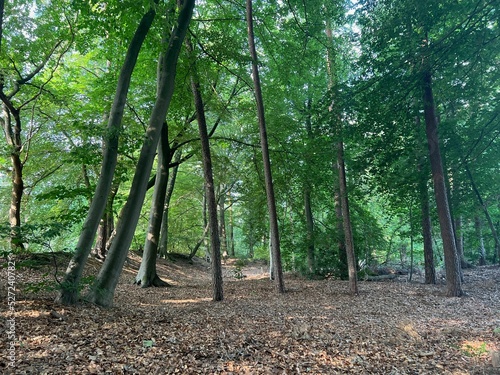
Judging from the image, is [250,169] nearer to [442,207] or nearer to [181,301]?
[181,301]

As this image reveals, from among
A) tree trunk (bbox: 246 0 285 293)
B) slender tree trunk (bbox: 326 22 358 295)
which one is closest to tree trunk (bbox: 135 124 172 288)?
tree trunk (bbox: 246 0 285 293)

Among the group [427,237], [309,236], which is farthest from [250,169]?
[427,237]

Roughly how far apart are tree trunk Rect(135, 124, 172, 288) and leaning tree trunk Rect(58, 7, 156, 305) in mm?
5131

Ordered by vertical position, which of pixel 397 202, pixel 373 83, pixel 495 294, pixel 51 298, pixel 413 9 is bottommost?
pixel 495 294

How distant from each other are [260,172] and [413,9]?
670cm

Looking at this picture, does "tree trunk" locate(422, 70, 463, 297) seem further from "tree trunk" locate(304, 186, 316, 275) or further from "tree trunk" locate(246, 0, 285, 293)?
"tree trunk" locate(304, 186, 316, 275)

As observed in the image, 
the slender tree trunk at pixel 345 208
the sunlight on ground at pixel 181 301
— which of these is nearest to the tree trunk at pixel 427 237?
the slender tree trunk at pixel 345 208

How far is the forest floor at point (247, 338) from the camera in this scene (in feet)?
11.6

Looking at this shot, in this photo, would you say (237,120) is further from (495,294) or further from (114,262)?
(495,294)

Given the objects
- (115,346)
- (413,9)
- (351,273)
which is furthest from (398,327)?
(413,9)

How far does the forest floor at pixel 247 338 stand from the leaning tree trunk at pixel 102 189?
1.28 feet

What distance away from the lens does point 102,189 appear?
5.59 meters

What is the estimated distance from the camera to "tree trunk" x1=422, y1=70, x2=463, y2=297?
9.07 m

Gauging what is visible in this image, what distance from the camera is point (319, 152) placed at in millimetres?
10414
